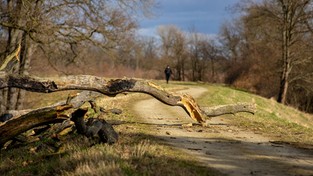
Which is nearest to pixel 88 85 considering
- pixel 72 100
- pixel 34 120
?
pixel 34 120

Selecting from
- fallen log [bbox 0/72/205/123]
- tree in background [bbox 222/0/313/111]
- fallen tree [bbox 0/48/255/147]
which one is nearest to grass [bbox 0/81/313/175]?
fallen tree [bbox 0/48/255/147]

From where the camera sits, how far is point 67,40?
2488 centimetres

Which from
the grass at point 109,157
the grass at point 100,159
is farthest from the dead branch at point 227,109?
the grass at point 100,159

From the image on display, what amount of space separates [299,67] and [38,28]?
3290cm

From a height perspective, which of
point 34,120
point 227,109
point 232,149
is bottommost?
point 232,149

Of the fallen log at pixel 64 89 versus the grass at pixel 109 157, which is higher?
the fallen log at pixel 64 89

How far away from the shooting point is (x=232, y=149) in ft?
35.1

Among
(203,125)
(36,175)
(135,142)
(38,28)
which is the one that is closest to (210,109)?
(203,125)

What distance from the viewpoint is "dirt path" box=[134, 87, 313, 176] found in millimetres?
8727

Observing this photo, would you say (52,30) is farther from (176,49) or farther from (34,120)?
(176,49)

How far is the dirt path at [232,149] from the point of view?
873cm

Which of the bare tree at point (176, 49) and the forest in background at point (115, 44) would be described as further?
the bare tree at point (176, 49)

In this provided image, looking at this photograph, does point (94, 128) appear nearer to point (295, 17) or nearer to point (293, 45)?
point (295, 17)

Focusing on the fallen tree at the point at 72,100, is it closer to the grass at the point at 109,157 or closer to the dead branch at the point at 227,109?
the grass at the point at 109,157
